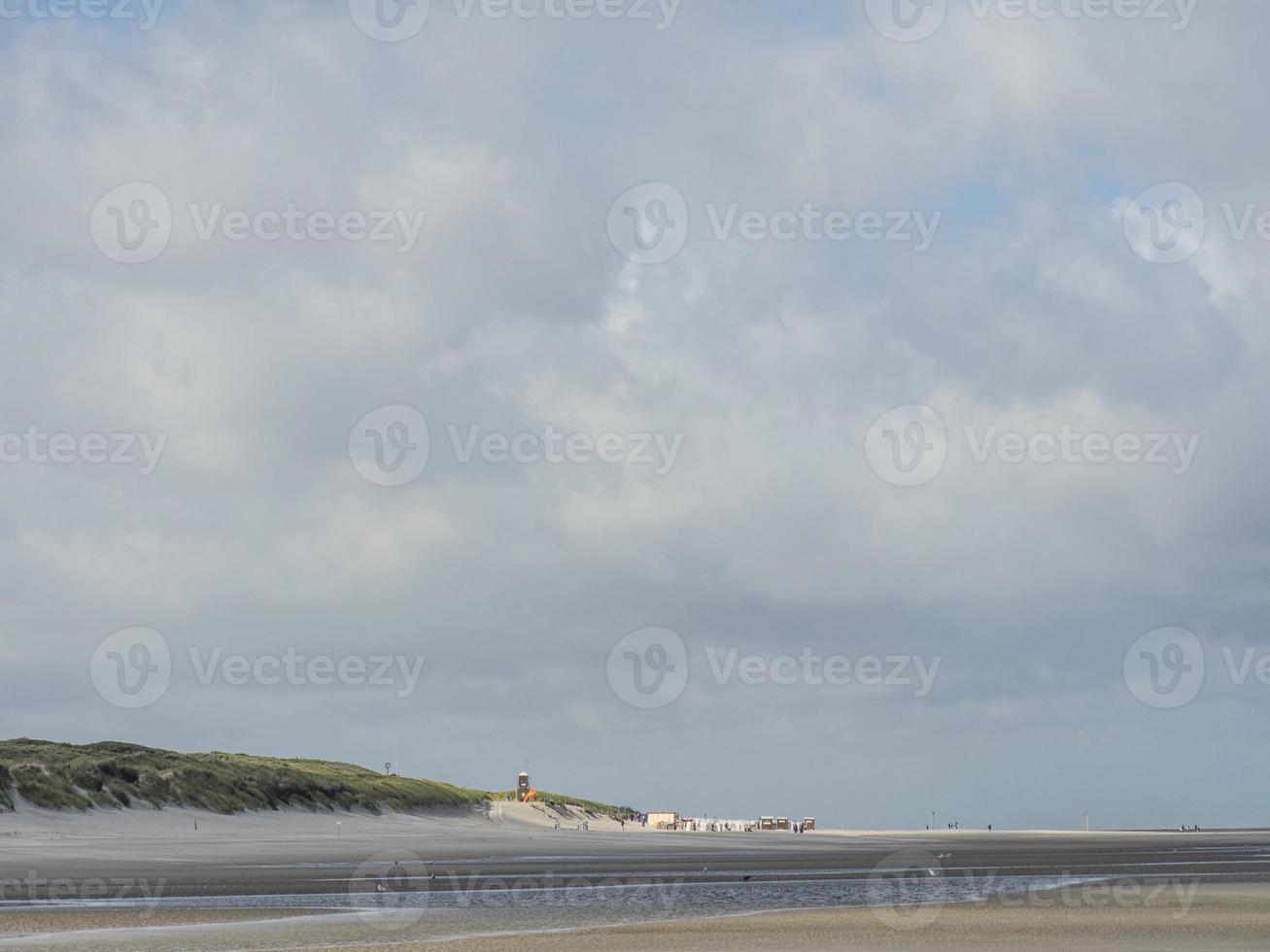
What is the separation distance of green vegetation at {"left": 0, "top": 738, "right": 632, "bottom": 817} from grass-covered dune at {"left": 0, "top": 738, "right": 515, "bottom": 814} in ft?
0.22

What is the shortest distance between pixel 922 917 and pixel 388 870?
24369 mm

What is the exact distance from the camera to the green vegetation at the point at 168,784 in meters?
73.0

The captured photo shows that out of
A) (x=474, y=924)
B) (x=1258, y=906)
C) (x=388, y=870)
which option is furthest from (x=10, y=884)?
(x=1258, y=906)

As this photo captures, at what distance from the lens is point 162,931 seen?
1084 inches
